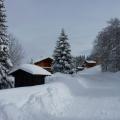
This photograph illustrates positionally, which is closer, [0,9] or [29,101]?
[29,101]

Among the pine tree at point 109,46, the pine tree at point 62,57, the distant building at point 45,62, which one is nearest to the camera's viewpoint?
the pine tree at point 109,46

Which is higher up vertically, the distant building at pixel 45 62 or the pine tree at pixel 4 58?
the pine tree at pixel 4 58

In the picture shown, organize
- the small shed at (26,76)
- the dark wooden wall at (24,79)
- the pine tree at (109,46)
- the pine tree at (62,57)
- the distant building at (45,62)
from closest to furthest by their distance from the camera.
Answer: the small shed at (26,76)
the dark wooden wall at (24,79)
the pine tree at (109,46)
the pine tree at (62,57)
the distant building at (45,62)

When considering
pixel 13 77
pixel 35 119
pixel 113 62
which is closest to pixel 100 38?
pixel 113 62

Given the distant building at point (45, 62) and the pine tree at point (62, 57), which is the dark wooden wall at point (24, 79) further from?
the distant building at point (45, 62)

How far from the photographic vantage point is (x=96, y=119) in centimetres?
1302

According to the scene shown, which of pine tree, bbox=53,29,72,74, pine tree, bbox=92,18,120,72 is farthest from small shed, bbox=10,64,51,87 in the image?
pine tree, bbox=53,29,72,74

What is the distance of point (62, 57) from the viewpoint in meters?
62.2

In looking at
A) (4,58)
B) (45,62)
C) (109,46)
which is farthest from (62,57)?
(4,58)

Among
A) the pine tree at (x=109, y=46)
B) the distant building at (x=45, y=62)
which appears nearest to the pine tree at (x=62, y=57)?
the pine tree at (x=109, y=46)

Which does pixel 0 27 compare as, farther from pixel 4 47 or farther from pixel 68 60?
pixel 68 60

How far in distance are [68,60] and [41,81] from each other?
1249 inches

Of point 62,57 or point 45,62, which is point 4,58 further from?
point 45,62

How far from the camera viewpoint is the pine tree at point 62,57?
62.0 meters
